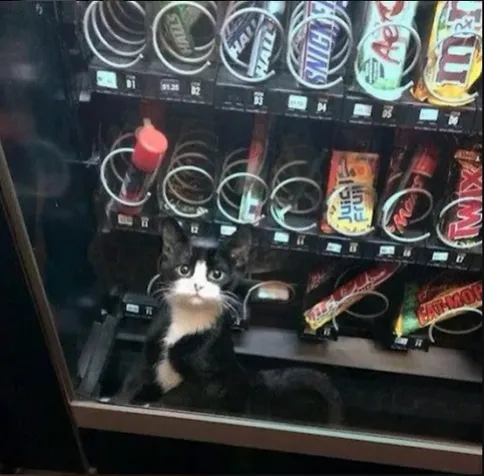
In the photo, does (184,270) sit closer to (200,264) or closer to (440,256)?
(200,264)

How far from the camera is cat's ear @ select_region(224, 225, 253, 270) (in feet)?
4.10

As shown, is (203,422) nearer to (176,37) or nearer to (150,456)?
(150,456)

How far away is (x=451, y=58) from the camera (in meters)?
1.06

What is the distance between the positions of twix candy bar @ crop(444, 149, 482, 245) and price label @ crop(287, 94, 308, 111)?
10.9 inches

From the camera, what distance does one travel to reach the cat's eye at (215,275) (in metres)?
1.29

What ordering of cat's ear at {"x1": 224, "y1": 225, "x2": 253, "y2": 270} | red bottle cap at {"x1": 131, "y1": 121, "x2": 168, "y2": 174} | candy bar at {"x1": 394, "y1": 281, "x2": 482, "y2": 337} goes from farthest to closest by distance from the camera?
candy bar at {"x1": 394, "y1": 281, "x2": 482, "y2": 337}
cat's ear at {"x1": 224, "y1": 225, "x2": 253, "y2": 270}
red bottle cap at {"x1": 131, "y1": 121, "x2": 168, "y2": 174}

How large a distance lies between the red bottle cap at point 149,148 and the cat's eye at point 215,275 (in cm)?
21

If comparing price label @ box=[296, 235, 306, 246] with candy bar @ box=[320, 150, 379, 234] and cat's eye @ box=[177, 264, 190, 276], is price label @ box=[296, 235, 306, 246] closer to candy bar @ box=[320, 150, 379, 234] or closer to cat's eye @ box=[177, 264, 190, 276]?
candy bar @ box=[320, 150, 379, 234]

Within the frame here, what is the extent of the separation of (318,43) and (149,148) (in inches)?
11.5

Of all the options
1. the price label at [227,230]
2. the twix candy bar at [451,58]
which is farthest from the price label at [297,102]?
the price label at [227,230]

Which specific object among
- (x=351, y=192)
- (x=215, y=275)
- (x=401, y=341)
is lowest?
(x=401, y=341)

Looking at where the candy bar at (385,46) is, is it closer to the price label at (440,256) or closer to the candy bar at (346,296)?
the price label at (440,256)

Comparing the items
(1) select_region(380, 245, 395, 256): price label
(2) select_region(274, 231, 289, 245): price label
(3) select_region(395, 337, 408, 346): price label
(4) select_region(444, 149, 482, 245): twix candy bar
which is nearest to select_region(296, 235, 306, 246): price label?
(2) select_region(274, 231, 289, 245): price label

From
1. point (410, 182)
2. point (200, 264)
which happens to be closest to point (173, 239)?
point (200, 264)
